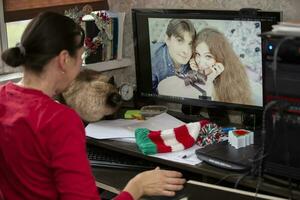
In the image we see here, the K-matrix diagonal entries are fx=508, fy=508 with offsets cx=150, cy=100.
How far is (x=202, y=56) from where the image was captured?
2160mm

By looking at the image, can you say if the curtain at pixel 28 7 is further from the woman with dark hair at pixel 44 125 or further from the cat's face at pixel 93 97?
the woman with dark hair at pixel 44 125

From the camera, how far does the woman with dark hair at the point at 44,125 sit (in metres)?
1.38

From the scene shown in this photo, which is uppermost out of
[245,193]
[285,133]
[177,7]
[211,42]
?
[177,7]

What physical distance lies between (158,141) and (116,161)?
0.22 metres

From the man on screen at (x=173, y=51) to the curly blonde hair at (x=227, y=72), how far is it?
61mm

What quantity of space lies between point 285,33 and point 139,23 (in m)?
1.11

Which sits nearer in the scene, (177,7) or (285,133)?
(285,133)

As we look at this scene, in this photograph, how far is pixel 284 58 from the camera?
139 centimetres

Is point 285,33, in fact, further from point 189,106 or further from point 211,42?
point 189,106

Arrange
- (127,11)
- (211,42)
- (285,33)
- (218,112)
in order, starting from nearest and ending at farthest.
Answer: (285,33)
(211,42)
(218,112)
(127,11)

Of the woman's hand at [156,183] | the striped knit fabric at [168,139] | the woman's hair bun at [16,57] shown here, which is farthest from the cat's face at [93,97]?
the woman's hair bun at [16,57]

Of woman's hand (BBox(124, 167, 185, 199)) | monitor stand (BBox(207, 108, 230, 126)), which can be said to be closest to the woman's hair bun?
woman's hand (BBox(124, 167, 185, 199))

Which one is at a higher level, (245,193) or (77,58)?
(77,58)

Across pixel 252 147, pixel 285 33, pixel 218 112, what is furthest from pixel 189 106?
pixel 285 33
